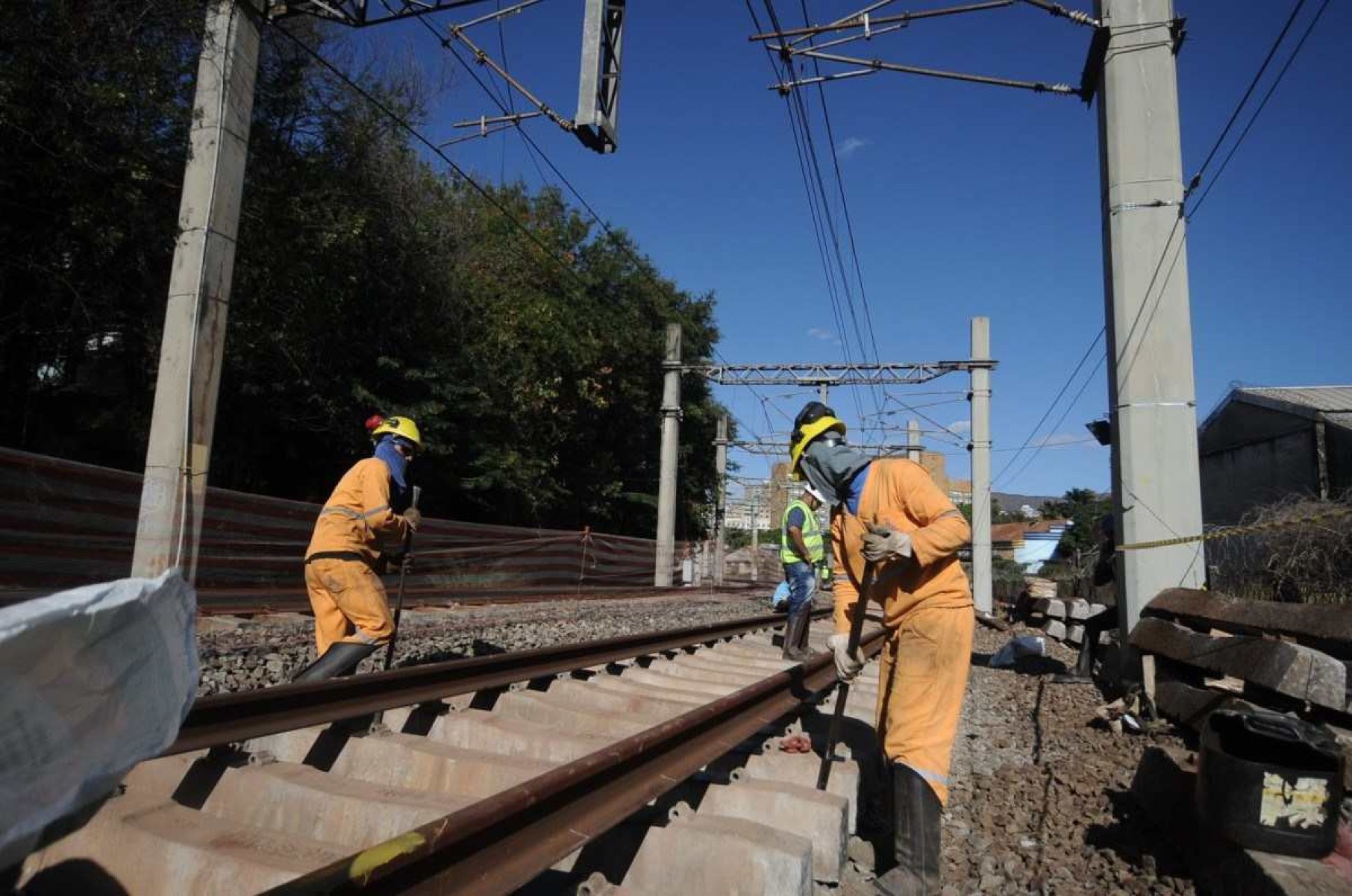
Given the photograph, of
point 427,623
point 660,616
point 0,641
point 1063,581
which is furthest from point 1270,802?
point 1063,581

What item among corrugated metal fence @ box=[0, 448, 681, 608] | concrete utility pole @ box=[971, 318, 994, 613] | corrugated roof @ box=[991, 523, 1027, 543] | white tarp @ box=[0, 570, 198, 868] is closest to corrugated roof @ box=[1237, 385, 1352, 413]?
concrete utility pole @ box=[971, 318, 994, 613]

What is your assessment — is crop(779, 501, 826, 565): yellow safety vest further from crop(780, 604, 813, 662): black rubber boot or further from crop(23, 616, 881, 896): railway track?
crop(23, 616, 881, 896): railway track

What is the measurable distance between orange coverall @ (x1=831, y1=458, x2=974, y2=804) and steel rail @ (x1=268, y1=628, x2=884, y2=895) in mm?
873

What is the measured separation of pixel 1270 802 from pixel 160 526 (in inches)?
304

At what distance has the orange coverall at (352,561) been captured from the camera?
512cm

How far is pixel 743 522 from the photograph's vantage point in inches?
4503

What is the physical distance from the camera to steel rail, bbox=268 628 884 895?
7.22 ft

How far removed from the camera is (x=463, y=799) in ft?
10.4

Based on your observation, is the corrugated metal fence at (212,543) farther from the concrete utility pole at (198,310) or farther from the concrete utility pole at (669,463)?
the concrete utility pole at (669,463)

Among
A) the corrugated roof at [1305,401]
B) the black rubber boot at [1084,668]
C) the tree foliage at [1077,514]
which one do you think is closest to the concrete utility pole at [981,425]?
the corrugated roof at [1305,401]

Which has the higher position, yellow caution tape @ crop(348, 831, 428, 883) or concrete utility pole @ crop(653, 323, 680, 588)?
concrete utility pole @ crop(653, 323, 680, 588)

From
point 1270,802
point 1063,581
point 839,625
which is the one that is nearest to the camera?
point 1270,802

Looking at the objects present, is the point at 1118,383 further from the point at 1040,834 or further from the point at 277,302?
the point at 277,302

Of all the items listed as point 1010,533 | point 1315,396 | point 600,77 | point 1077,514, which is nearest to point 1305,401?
point 1315,396
